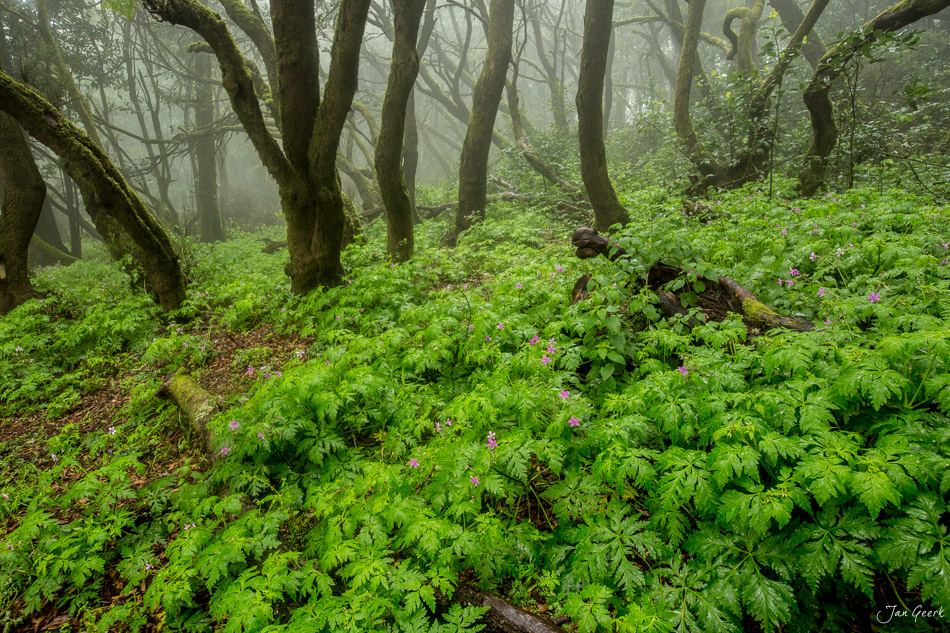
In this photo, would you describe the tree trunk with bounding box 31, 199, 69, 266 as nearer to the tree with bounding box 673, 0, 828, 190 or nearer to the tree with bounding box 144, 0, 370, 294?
the tree with bounding box 144, 0, 370, 294

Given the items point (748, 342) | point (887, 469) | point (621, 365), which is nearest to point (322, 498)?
point (621, 365)

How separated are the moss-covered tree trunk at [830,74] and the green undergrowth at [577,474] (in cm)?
333

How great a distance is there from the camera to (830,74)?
7105 millimetres

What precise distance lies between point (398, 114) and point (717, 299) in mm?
5410

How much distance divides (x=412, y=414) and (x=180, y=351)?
4.34 metres

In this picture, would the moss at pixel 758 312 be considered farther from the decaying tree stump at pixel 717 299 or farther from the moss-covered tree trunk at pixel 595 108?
the moss-covered tree trunk at pixel 595 108

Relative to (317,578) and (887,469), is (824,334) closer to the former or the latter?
(887,469)

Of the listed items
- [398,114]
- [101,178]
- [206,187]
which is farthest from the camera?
[206,187]

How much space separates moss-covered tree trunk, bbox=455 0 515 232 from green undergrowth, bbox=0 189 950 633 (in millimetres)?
5173

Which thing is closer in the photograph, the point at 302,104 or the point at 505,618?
the point at 505,618

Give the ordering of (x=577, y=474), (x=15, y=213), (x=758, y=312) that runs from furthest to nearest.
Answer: (x=15, y=213) → (x=758, y=312) → (x=577, y=474)

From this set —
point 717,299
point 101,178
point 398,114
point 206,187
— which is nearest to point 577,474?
point 717,299

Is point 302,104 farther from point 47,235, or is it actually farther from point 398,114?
point 47,235
